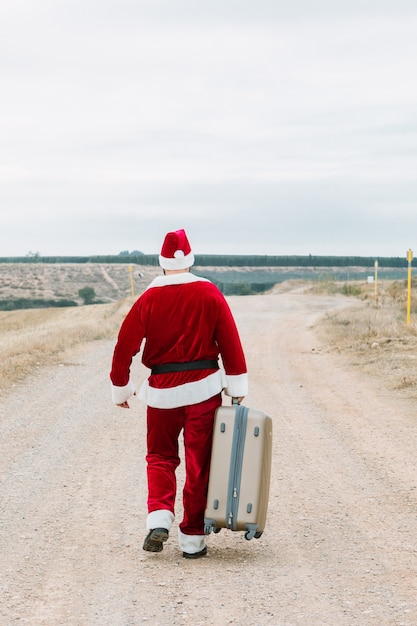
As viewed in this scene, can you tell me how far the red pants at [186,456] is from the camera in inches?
222

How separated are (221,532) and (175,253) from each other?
1.96 m

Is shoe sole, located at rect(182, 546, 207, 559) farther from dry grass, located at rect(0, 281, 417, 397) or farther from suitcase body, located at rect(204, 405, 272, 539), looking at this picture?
dry grass, located at rect(0, 281, 417, 397)

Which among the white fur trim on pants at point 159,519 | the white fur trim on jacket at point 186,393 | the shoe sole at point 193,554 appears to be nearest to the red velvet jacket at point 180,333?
the white fur trim on jacket at point 186,393

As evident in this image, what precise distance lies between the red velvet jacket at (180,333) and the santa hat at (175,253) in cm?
8

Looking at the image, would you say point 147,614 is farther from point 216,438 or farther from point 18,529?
point 18,529

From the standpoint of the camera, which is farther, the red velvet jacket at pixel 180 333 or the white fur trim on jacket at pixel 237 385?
the white fur trim on jacket at pixel 237 385

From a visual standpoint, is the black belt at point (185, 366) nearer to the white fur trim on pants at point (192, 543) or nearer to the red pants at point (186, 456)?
the red pants at point (186, 456)

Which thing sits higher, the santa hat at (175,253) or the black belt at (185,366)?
the santa hat at (175,253)

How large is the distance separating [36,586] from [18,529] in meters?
1.33

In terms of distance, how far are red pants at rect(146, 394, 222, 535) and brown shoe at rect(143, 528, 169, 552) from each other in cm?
13

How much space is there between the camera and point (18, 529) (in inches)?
247

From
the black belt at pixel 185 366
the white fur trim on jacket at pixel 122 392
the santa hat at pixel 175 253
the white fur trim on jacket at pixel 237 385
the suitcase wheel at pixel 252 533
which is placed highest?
the santa hat at pixel 175 253

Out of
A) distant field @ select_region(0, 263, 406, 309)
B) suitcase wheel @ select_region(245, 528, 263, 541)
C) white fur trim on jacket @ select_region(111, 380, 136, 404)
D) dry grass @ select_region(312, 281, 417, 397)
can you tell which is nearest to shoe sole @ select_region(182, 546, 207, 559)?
suitcase wheel @ select_region(245, 528, 263, 541)

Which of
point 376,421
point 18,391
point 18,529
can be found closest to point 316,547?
point 18,529
